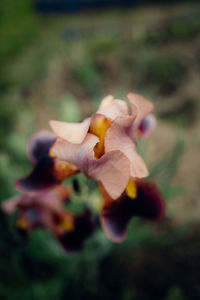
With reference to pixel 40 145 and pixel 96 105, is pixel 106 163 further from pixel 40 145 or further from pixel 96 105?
pixel 96 105

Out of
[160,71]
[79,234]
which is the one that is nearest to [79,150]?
[79,234]

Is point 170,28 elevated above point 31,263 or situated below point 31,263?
above

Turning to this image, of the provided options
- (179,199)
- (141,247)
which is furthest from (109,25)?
(141,247)

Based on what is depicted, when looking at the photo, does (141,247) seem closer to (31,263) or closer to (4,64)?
(31,263)

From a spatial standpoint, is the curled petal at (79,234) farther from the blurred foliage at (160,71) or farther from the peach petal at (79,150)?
the blurred foliage at (160,71)

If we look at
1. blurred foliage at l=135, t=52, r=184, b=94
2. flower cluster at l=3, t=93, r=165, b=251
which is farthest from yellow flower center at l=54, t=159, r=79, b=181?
blurred foliage at l=135, t=52, r=184, b=94

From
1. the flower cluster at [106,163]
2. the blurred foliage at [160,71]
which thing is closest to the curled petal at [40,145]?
the flower cluster at [106,163]
